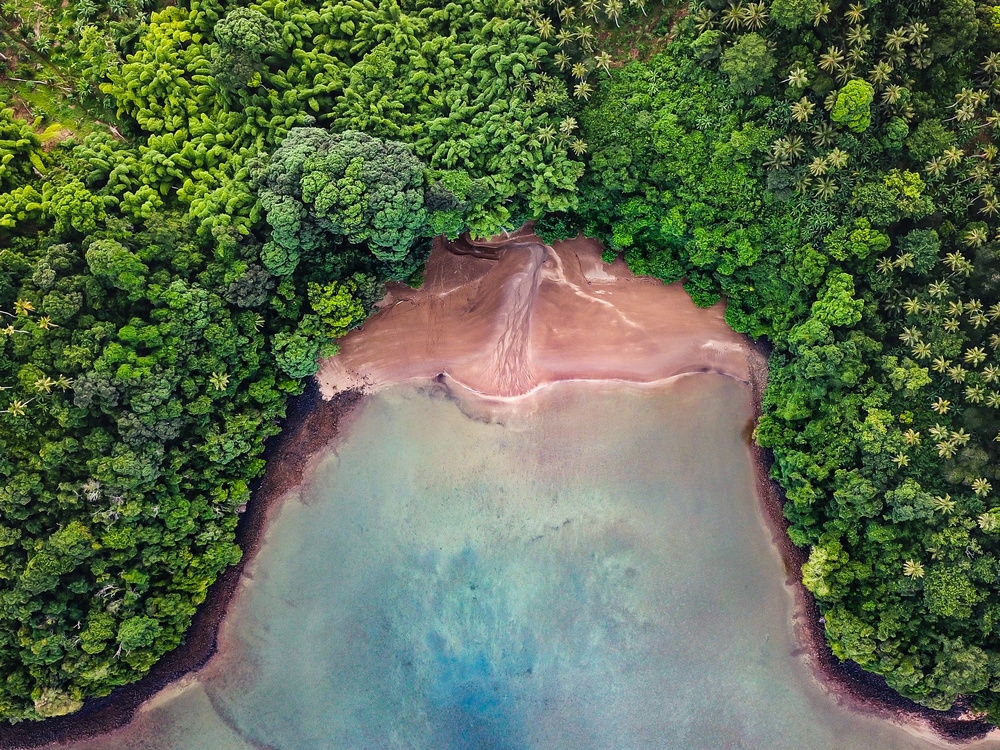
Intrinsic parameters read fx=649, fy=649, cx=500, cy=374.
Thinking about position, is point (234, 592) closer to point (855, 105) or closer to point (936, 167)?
point (855, 105)

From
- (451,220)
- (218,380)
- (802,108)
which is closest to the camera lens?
(802,108)

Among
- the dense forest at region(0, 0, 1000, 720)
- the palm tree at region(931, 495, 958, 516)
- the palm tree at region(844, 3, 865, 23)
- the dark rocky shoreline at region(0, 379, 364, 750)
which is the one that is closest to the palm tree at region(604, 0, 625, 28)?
the dense forest at region(0, 0, 1000, 720)

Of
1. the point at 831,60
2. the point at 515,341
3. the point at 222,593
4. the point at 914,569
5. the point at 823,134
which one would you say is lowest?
the point at 222,593

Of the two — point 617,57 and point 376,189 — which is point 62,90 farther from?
point 617,57

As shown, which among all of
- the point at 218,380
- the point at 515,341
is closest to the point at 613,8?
the point at 515,341

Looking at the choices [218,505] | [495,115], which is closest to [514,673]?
[218,505]

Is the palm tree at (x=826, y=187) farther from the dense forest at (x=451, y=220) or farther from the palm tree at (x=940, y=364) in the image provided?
the palm tree at (x=940, y=364)

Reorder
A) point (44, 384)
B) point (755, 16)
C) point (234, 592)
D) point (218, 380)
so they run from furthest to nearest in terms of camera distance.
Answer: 1. point (234, 592)
2. point (218, 380)
3. point (44, 384)
4. point (755, 16)
